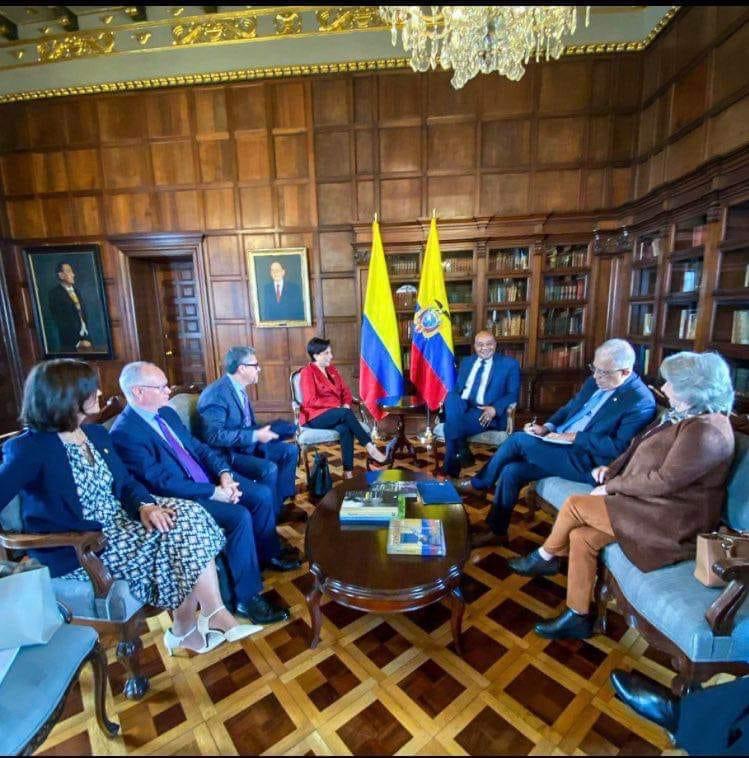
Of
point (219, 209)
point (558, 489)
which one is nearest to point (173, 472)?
point (558, 489)

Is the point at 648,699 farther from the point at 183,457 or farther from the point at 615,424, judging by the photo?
the point at 183,457

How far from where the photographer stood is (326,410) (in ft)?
10.8

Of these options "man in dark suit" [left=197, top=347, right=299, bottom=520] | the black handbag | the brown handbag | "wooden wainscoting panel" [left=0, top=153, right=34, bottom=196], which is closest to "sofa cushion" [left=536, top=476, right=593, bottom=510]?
the brown handbag

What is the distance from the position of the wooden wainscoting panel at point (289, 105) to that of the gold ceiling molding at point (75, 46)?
6.02 ft

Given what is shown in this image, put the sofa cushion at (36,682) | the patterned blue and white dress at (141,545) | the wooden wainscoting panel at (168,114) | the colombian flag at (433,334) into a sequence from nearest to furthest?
1. the sofa cushion at (36,682)
2. the patterned blue and white dress at (141,545)
3. the colombian flag at (433,334)
4. the wooden wainscoting panel at (168,114)

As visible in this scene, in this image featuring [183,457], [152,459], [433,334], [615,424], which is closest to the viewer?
[152,459]

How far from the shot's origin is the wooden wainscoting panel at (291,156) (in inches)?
172

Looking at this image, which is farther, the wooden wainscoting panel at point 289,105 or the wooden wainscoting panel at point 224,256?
the wooden wainscoting panel at point 224,256

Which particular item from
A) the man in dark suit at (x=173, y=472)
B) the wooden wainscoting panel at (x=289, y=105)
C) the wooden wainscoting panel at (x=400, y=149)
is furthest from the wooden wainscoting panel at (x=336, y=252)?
the man in dark suit at (x=173, y=472)

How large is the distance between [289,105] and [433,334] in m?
2.90

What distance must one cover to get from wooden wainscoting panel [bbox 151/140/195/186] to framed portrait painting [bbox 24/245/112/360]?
116cm

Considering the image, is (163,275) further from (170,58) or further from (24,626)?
(24,626)

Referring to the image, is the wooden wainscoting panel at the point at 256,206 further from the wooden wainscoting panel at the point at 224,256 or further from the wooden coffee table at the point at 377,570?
the wooden coffee table at the point at 377,570

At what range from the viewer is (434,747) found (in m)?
1.34
